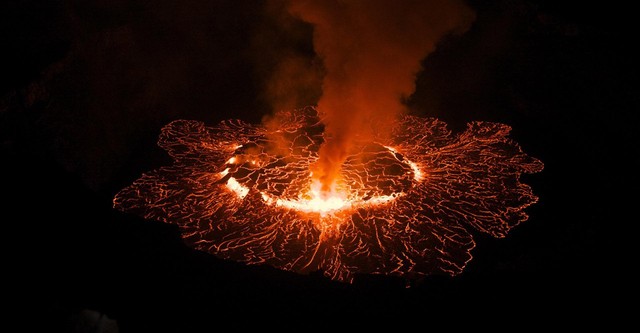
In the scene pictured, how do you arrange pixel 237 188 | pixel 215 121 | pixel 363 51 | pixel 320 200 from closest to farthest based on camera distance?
pixel 320 200
pixel 237 188
pixel 363 51
pixel 215 121

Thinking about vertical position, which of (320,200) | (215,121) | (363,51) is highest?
(363,51)

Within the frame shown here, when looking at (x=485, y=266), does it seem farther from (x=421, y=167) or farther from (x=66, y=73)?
(x=66, y=73)

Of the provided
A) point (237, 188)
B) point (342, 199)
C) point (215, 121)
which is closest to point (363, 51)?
point (342, 199)

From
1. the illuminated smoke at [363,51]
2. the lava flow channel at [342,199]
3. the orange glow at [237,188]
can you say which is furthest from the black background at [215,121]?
the illuminated smoke at [363,51]

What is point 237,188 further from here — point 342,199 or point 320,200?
point 342,199

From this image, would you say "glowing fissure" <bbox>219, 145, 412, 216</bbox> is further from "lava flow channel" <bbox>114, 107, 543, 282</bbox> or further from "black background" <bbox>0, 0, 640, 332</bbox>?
"black background" <bbox>0, 0, 640, 332</bbox>

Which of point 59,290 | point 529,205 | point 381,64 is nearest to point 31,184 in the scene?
point 59,290

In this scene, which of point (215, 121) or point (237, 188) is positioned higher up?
point (215, 121)
